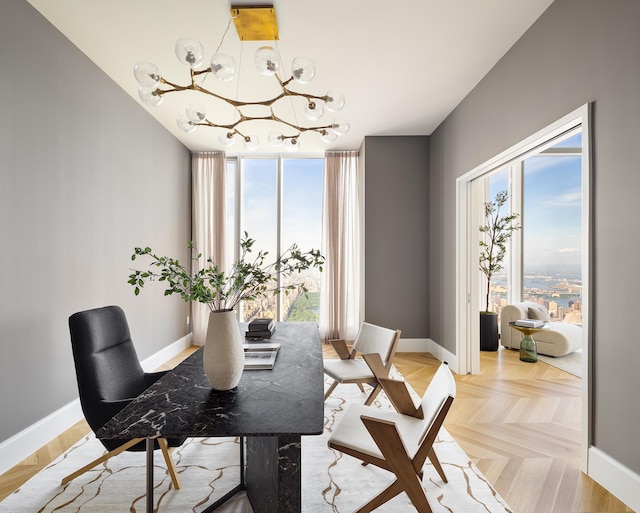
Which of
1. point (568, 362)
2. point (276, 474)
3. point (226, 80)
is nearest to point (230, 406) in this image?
point (276, 474)

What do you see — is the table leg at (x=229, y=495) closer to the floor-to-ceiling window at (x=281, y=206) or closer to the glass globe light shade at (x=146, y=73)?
the glass globe light shade at (x=146, y=73)

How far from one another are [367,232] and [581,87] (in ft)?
9.89

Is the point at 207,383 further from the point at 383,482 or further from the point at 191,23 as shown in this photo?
the point at 191,23

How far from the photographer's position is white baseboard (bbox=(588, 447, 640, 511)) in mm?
1820

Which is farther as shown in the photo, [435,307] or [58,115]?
[435,307]

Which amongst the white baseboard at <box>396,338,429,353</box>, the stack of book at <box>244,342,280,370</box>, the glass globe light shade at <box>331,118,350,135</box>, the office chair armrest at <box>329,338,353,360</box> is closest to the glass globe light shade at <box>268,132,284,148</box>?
the glass globe light shade at <box>331,118,350,135</box>

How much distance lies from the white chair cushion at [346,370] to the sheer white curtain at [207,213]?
3101 millimetres

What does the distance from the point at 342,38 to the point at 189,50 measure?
1.48 m

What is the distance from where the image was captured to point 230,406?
1377 millimetres

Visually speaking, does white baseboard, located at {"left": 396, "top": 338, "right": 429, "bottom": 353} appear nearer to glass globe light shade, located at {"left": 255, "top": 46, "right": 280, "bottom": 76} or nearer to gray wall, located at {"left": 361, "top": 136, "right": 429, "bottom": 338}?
gray wall, located at {"left": 361, "top": 136, "right": 429, "bottom": 338}

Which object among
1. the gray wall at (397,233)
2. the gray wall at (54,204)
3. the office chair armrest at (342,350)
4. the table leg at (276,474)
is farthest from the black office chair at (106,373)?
the gray wall at (397,233)

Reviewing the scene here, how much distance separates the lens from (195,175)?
557cm

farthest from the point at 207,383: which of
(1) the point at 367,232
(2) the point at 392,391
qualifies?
(1) the point at 367,232

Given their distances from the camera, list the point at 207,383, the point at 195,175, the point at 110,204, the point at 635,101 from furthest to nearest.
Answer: the point at 195,175 → the point at 110,204 → the point at 635,101 → the point at 207,383
